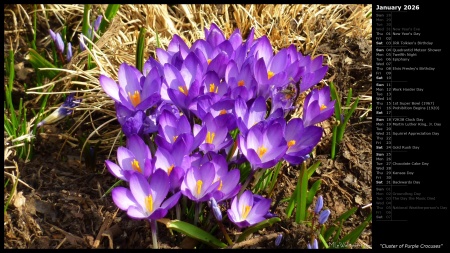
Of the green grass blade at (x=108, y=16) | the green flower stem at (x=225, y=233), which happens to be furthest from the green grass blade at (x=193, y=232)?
the green grass blade at (x=108, y=16)

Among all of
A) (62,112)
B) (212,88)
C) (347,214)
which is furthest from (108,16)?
(347,214)

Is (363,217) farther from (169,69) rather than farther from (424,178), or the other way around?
(169,69)

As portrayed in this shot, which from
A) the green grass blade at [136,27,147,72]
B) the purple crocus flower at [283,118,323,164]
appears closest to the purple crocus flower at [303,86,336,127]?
the purple crocus flower at [283,118,323,164]

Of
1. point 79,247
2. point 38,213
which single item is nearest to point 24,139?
point 38,213

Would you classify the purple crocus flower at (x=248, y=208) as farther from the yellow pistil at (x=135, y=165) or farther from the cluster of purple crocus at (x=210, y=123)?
the yellow pistil at (x=135, y=165)

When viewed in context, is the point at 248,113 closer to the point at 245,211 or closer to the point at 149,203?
the point at 245,211

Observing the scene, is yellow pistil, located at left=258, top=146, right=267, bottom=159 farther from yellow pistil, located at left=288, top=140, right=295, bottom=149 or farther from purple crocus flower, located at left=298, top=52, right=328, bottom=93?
purple crocus flower, located at left=298, top=52, right=328, bottom=93
